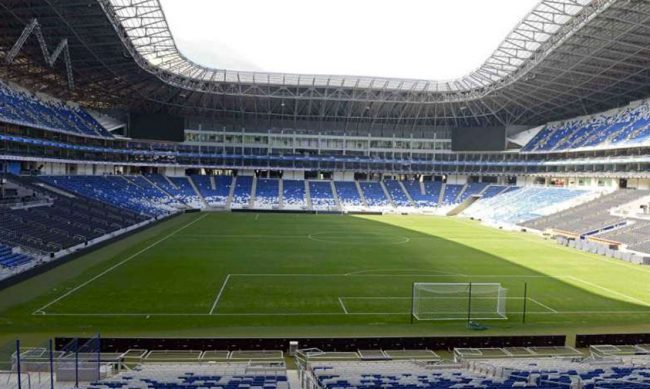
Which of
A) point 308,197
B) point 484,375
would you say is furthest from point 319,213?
point 484,375

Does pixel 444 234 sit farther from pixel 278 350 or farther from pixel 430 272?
pixel 278 350

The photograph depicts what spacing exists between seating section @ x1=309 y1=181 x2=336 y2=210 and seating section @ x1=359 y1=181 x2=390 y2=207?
597 centimetres

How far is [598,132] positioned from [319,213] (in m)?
40.7

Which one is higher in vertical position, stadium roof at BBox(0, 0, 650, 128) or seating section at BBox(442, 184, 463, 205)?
stadium roof at BBox(0, 0, 650, 128)

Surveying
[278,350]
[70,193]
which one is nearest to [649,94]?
[278,350]

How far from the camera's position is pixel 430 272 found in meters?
32.3

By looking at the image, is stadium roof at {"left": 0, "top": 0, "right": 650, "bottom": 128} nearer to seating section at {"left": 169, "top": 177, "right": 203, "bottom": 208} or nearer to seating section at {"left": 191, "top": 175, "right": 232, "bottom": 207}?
seating section at {"left": 191, "top": 175, "right": 232, "bottom": 207}

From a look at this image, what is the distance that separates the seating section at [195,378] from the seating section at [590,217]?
44357 millimetres

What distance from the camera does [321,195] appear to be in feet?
269

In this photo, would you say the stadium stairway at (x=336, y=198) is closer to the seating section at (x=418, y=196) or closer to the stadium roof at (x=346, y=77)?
the stadium roof at (x=346, y=77)

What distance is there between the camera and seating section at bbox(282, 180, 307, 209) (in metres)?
77.1

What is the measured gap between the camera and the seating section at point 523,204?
204ft

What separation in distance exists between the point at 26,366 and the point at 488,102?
245 ft

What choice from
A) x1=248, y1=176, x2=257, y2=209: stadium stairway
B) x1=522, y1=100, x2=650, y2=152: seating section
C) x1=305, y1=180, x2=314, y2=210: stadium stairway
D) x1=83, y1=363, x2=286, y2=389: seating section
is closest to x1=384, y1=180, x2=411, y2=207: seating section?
x1=305, y1=180, x2=314, y2=210: stadium stairway
